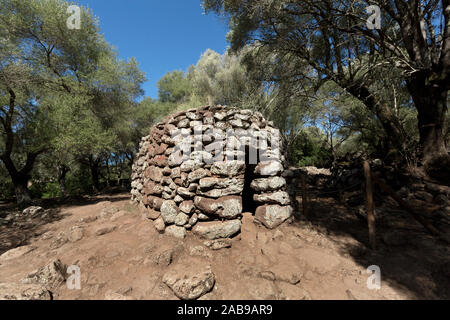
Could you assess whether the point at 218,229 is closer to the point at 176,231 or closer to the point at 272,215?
the point at 176,231

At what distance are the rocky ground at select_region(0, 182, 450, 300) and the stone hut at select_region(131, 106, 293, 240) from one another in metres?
0.29

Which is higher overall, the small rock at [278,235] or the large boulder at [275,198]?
the large boulder at [275,198]

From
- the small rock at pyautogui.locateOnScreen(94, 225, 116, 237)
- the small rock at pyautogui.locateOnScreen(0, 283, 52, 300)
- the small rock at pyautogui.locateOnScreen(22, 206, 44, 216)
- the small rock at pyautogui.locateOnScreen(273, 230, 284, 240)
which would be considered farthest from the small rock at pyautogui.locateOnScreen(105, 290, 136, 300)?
the small rock at pyautogui.locateOnScreen(22, 206, 44, 216)

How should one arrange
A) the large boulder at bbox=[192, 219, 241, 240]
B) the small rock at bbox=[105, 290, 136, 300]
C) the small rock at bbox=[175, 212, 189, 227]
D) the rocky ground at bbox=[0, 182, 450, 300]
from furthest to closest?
1. the small rock at bbox=[175, 212, 189, 227]
2. the large boulder at bbox=[192, 219, 241, 240]
3. the rocky ground at bbox=[0, 182, 450, 300]
4. the small rock at bbox=[105, 290, 136, 300]

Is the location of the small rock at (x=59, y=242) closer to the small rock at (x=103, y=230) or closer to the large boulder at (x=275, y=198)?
the small rock at (x=103, y=230)

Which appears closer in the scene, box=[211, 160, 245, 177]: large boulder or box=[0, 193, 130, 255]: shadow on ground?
box=[211, 160, 245, 177]: large boulder

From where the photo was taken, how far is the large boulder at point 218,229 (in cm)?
295

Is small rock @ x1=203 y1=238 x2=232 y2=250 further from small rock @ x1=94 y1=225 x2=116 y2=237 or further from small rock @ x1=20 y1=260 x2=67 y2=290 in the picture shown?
small rock @ x1=94 y1=225 x2=116 y2=237

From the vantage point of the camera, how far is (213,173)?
329 centimetres

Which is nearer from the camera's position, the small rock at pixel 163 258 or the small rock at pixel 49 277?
the small rock at pixel 49 277

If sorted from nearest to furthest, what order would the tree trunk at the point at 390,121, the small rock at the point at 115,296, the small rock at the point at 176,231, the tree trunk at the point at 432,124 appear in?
the small rock at the point at 115,296
the small rock at the point at 176,231
the tree trunk at the point at 432,124
the tree trunk at the point at 390,121

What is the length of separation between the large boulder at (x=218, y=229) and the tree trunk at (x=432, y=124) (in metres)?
5.88

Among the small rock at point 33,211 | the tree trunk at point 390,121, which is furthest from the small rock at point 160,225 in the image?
the tree trunk at point 390,121

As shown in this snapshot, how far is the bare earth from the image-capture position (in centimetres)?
216
